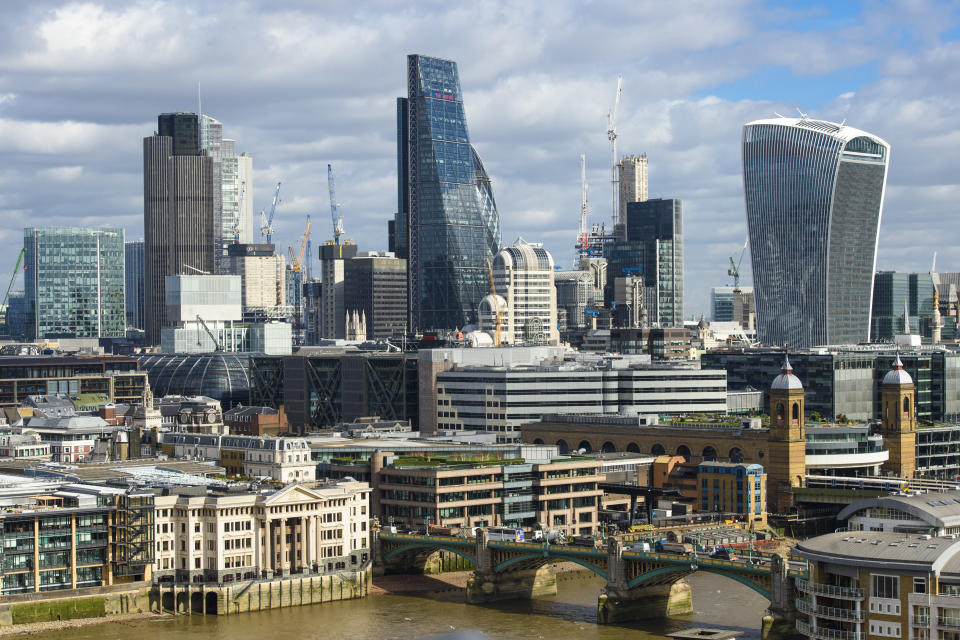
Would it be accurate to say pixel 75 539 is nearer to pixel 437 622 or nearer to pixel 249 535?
pixel 249 535

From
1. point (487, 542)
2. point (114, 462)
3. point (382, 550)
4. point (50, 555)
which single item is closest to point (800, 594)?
point (487, 542)

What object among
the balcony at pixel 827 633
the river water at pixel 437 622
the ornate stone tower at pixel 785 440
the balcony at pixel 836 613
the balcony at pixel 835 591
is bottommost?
the river water at pixel 437 622

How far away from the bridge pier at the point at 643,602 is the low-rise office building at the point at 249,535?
92.4 feet

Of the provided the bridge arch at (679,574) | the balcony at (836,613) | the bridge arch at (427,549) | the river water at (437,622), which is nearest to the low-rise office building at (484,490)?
the bridge arch at (427,549)

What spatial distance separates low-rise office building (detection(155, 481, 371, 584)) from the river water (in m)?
5.15

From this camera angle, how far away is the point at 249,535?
15788 cm

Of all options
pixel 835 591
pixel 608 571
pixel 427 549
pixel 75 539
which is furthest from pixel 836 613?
pixel 75 539

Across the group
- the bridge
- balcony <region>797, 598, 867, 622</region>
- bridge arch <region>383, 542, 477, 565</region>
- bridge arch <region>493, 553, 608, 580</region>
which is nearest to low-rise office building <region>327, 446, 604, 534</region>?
the bridge

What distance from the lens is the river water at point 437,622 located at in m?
141

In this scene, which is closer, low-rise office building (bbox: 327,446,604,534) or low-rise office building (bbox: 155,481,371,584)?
low-rise office building (bbox: 155,481,371,584)

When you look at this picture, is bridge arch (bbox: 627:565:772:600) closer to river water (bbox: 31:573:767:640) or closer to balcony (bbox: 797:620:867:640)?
river water (bbox: 31:573:767:640)

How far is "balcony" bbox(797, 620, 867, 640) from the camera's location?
4510 inches

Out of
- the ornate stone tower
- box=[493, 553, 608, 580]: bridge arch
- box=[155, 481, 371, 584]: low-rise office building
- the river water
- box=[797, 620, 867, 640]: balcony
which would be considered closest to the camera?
box=[797, 620, 867, 640]: balcony

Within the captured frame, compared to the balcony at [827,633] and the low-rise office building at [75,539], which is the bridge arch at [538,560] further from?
the balcony at [827,633]
